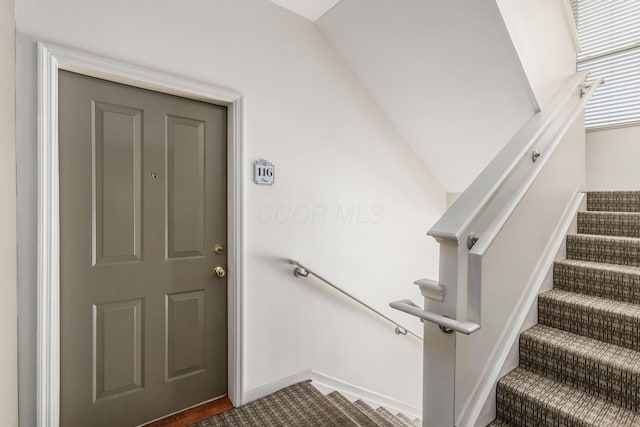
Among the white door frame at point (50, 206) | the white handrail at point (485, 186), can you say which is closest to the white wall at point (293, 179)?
the white door frame at point (50, 206)

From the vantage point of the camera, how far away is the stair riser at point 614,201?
6.78ft

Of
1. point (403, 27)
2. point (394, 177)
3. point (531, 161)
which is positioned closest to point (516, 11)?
point (403, 27)

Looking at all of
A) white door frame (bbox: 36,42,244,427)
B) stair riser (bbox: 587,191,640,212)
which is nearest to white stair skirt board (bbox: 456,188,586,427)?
stair riser (bbox: 587,191,640,212)

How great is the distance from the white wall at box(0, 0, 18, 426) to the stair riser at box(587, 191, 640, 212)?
3194 millimetres

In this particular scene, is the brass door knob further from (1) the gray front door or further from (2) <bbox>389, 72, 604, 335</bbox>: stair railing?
(2) <bbox>389, 72, 604, 335</bbox>: stair railing

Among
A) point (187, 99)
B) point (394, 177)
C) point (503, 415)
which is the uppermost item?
point (187, 99)

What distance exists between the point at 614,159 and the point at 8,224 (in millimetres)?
3719

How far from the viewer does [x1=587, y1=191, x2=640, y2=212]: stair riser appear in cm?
207

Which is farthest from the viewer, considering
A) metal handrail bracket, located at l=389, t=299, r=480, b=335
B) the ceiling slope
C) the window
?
the window

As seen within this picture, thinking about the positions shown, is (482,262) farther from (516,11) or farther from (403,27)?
(403,27)

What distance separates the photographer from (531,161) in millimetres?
1646

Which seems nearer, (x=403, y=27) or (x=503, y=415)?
(x=503, y=415)

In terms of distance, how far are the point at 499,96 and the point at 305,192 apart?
146cm

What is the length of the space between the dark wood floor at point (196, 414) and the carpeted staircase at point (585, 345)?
4.95 ft
